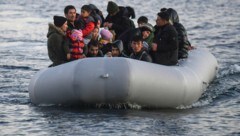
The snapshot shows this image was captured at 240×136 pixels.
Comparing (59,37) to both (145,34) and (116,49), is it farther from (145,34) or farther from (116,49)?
(145,34)

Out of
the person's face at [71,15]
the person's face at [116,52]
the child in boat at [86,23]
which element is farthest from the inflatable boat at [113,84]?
the child in boat at [86,23]

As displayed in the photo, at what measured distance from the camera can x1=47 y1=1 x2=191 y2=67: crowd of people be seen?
13273 millimetres

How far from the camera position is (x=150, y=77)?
12.6 metres

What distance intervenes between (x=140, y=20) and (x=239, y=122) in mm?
3889

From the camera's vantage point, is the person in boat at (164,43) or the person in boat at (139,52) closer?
the person in boat at (139,52)

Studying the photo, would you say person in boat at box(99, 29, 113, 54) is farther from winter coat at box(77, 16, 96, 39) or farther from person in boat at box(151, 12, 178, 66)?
person in boat at box(151, 12, 178, 66)

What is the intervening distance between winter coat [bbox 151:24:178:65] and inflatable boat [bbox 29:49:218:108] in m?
0.53

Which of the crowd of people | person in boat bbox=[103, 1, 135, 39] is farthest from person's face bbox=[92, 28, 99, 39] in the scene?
person in boat bbox=[103, 1, 135, 39]

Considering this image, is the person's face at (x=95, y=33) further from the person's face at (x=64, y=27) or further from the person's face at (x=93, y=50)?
the person's face at (x=64, y=27)

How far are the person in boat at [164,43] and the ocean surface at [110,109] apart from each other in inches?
38.0

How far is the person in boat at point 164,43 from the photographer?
13.7 m

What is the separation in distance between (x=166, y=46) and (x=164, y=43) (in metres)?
0.06

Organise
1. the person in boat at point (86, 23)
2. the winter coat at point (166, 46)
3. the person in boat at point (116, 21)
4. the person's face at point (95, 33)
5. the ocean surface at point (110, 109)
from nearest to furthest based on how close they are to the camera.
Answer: the ocean surface at point (110, 109) → the winter coat at point (166, 46) → the person's face at point (95, 33) → the person in boat at point (86, 23) → the person in boat at point (116, 21)

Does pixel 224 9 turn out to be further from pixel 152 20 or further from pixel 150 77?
pixel 150 77
